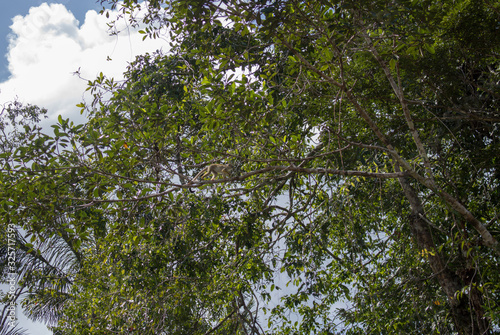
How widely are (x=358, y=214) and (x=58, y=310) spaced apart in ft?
18.6

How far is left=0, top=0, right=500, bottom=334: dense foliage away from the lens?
3.40 m

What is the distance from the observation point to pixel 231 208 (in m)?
5.22

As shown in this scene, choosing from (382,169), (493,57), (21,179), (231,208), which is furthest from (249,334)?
(493,57)

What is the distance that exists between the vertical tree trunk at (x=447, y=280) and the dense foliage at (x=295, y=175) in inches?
0.6

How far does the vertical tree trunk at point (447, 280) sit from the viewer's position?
4117 mm

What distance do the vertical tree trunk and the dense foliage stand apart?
0.02 metres

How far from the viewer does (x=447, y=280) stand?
4320 millimetres

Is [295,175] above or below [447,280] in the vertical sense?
above

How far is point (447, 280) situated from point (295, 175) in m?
1.88

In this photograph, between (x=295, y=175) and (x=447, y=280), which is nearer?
(x=447, y=280)

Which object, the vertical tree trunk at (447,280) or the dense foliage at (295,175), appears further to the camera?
the vertical tree trunk at (447,280)

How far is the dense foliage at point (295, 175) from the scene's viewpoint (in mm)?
3400

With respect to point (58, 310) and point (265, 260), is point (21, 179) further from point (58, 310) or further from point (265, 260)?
point (58, 310)

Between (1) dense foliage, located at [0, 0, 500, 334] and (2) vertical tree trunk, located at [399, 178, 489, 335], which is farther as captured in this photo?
(2) vertical tree trunk, located at [399, 178, 489, 335]
